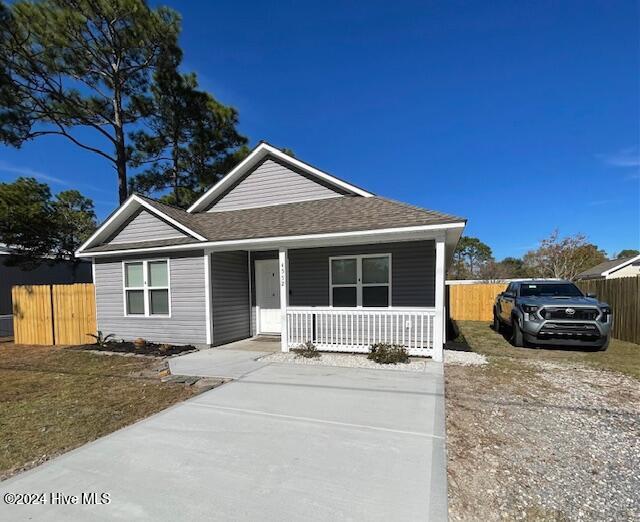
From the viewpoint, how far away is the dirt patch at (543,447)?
2.38 m

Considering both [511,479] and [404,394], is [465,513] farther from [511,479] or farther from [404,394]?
[404,394]

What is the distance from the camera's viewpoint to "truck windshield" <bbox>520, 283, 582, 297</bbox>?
919cm

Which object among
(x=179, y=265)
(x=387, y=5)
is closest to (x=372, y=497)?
(x=179, y=265)

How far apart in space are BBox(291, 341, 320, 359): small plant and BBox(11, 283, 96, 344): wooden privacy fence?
264 inches

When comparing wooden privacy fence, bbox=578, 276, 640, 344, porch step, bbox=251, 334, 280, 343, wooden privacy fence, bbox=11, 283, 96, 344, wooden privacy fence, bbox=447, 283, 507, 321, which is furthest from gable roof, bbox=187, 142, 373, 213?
wooden privacy fence, bbox=447, 283, 507, 321

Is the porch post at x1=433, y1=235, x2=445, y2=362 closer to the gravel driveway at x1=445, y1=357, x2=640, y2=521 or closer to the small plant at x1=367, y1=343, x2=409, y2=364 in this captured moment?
the small plant at x1=367, y1=343, x2=409, y2=364

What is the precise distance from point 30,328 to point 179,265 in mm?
6344

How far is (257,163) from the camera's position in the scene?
10.7 meters

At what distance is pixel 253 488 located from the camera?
8.38ft

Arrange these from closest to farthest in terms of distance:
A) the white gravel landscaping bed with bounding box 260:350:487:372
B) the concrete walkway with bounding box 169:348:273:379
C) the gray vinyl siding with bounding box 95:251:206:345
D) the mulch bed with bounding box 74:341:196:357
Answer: the concrete walkway with bounding box 169:348:273:379, the white gravel landscaping bed with bounding box 260:350:487:372, the mulch bed with bounding box 74:341:196:357, the gray vinyl siding with bounding box 95:251:206:345

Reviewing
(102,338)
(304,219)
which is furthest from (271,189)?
(102,338)

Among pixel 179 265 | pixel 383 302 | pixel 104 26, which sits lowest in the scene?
pixel 383 302

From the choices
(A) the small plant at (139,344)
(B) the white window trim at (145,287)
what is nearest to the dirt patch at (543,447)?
(B) the white window trim at (145,287)

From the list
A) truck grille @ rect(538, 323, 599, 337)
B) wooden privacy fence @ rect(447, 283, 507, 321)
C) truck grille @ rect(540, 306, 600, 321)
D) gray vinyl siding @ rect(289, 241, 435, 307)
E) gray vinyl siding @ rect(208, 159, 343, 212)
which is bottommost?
wooden privacy fence @ rect(447, 283, 507, 321)
